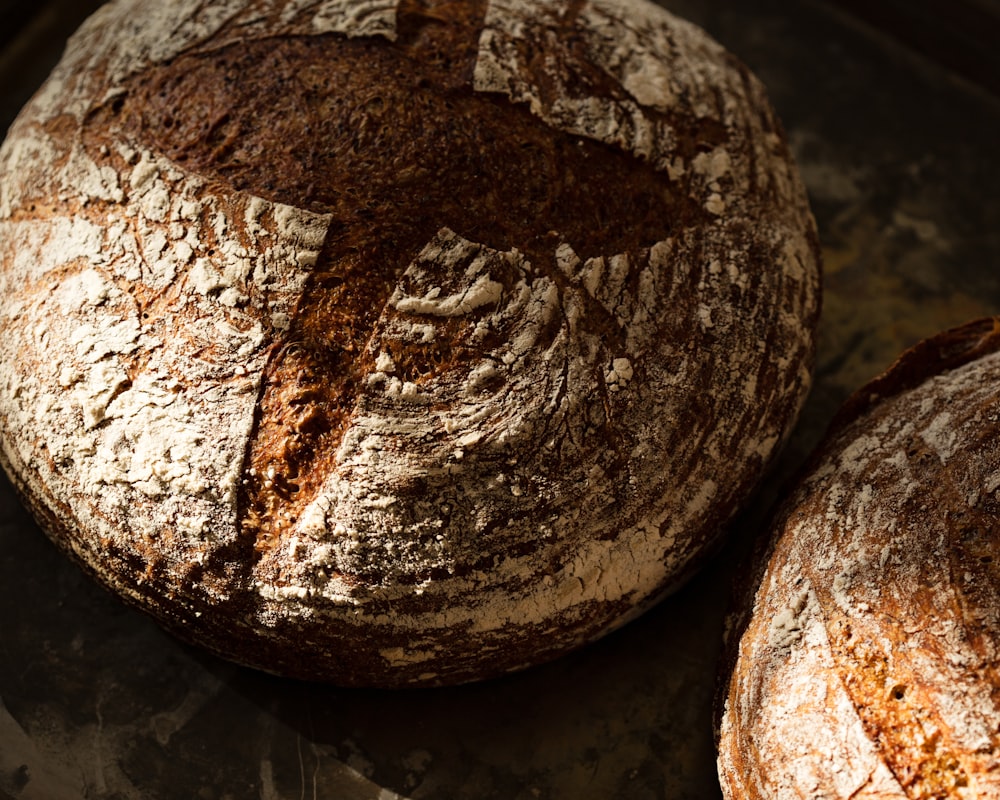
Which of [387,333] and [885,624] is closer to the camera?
[885,624]

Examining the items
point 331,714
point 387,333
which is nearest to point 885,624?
point 387,333

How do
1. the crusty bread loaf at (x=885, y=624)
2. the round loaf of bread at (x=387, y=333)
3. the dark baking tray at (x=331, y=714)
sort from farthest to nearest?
the dark baking tray at (x=331, y=714) → the round loaf of bread at (x=387, y=333) → the crusty bread loaf at (x=885, y=624)

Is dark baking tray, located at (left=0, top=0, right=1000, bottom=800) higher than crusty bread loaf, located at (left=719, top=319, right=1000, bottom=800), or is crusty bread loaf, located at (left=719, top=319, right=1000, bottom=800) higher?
crusty bread loaf, located at (left=719, top=319, right=1000, bottom=800)

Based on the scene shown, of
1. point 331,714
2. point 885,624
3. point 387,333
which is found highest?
point 387,333

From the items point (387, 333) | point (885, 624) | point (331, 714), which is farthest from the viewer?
point (331, 714)

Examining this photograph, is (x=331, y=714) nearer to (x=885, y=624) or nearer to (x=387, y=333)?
(x=387, y=333)

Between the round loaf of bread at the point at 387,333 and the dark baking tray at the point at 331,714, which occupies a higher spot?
the round loaf of bread at the point at 387,333
